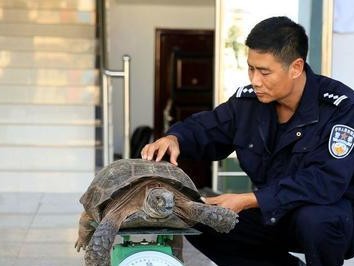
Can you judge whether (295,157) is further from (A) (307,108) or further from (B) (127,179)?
(B) (127,179)

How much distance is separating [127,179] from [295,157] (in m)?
0.68

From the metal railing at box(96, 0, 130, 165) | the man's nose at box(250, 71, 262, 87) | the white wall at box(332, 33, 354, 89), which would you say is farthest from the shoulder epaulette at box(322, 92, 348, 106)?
the metal railing at box(96, 0, 130, 165)

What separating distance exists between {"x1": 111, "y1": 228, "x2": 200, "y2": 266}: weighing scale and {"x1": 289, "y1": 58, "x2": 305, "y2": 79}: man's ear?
26.5 inches

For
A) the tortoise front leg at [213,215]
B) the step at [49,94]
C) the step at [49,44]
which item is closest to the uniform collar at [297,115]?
the tortoise front leg at [213,215]

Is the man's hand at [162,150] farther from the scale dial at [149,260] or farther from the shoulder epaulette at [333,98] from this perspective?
the shoulder epaulette at [333,98]

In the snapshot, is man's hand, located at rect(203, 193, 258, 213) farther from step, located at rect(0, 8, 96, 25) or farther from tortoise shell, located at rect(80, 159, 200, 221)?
step, located at rect(0, 8, 96, 25)

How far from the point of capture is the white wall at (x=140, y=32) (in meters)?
8.56

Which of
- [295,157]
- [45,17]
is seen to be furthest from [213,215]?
[45,17]

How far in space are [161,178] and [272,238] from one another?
Result: 716mm

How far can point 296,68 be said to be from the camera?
2668mm

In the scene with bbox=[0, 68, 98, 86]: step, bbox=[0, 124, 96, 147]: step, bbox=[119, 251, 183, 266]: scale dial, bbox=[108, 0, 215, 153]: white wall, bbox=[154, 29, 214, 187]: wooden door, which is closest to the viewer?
bbox=[119, 251, 183, 266]: scale dial

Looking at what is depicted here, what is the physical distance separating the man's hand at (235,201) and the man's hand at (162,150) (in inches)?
8.9

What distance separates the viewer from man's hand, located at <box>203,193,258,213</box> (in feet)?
8.35

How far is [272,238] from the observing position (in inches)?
116
